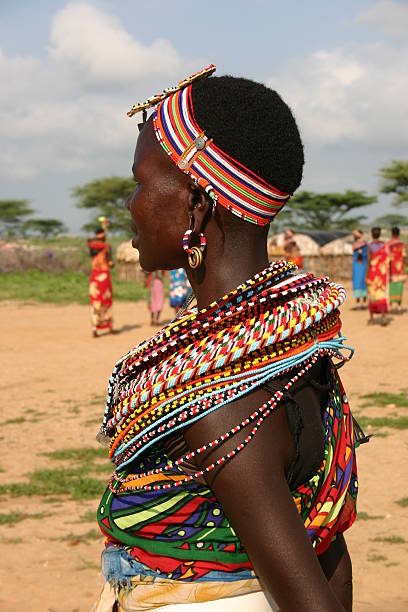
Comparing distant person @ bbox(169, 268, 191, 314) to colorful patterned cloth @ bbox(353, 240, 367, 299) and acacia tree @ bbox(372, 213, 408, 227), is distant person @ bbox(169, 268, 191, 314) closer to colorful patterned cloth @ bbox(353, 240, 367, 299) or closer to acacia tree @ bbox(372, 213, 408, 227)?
colorful patterned cloth @ bbox(353, 240, 367, 299)

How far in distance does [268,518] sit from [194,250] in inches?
19.6

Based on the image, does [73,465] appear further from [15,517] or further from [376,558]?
[376,558]

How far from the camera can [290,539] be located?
1.24 metres

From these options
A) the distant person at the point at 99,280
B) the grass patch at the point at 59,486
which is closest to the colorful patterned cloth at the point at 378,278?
the distant person at the point at 99,280

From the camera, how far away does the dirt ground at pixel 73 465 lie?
160 inches

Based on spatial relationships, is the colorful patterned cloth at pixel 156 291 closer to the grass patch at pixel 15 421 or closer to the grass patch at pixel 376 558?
the grass patch at pixel 15 421

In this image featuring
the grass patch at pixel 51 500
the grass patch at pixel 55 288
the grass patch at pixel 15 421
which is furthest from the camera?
the grass patch at pixel 55 288

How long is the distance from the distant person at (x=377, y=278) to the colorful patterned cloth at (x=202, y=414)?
42.6 feet

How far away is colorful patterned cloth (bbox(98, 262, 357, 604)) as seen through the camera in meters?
1.34

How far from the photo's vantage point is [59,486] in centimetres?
553

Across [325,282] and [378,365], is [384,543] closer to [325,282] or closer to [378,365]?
[325,282]

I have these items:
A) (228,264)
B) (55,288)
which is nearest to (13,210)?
(55,288)

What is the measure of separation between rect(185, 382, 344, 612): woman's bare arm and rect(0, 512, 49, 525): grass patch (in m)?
3.99

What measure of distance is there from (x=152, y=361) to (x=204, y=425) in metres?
0.22
